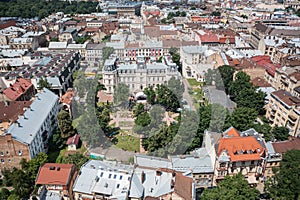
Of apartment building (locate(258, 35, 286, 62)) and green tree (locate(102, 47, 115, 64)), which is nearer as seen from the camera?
green tree (locate(102, 47, 115, 64))

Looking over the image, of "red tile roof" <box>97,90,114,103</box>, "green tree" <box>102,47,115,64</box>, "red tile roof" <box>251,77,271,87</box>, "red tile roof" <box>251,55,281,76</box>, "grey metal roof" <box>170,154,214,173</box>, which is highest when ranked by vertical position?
"green tree" <box>102,47,115,64</box>

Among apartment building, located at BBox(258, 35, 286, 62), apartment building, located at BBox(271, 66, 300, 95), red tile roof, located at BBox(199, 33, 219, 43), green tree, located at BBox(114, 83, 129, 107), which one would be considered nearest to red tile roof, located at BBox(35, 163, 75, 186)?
green tree, located at BBox(114, 83, 129, 107)

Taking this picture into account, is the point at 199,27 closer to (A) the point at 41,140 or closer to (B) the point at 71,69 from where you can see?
(B) the point at 71,69

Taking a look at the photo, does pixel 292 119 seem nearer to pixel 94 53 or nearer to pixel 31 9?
pixel 94 53

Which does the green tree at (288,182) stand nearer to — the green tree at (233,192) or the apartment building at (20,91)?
the green tree at (233,192)

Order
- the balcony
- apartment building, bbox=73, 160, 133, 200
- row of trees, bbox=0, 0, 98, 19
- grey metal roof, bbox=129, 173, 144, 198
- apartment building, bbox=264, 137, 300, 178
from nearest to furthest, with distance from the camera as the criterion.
Result: grey metal roof, bbox=129, 173, 144, 198
apartment building, bbox=73, 160, 133, 200
apartment building, bbox=264, 137, 300, 178
the balcony
row of trees, bbox=0, 0, 98, 19

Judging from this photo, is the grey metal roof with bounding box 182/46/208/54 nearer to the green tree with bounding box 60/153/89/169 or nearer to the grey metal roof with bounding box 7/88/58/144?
the grey metal roof with bounding box 7/88/58/144
